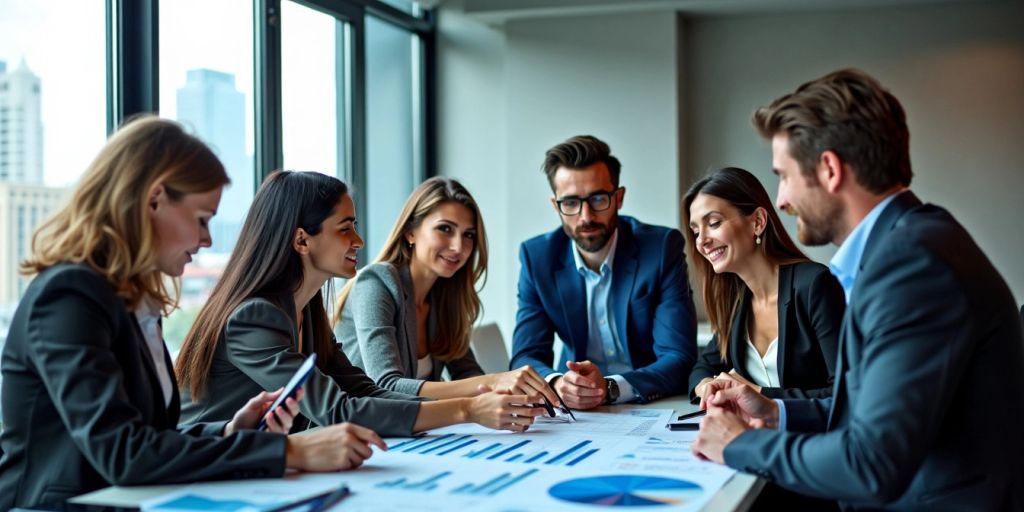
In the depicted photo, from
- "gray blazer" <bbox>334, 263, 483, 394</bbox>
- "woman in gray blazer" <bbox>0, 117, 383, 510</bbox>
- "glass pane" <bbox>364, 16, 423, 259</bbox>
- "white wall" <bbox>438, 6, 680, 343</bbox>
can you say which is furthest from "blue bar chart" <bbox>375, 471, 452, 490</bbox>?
"white wall" <bbox>438, 6, 680, 343</bbox>

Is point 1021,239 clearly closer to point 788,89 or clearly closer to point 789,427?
point 788,89

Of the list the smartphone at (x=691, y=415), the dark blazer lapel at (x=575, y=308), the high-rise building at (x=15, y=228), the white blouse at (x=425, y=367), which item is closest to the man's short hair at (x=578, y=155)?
the dark blazer lapel at (x=575, y=308)

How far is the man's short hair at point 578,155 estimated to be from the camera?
3750 mm

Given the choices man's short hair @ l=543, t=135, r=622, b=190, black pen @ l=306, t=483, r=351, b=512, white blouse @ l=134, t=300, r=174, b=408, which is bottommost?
black pen @ l=306, t=483, r=351, b=512

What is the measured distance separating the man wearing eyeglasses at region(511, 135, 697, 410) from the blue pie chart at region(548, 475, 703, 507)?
1.66 meters

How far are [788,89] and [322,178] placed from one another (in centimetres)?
352

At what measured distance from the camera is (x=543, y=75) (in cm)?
562

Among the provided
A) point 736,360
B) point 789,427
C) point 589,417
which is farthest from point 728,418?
point 736,360

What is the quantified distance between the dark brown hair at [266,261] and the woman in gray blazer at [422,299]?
356mm

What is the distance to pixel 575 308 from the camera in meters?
3.78

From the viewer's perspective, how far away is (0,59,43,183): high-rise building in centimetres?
308

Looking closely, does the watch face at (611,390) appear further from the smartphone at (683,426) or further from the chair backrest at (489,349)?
the chair backrest at (489,349)

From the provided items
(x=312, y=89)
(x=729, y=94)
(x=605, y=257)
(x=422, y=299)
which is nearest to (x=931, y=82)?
(x=729, y=94)

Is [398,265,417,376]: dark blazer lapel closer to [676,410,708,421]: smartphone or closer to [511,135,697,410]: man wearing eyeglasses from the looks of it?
[511,135,697,410]: man wearing eyeglasses
